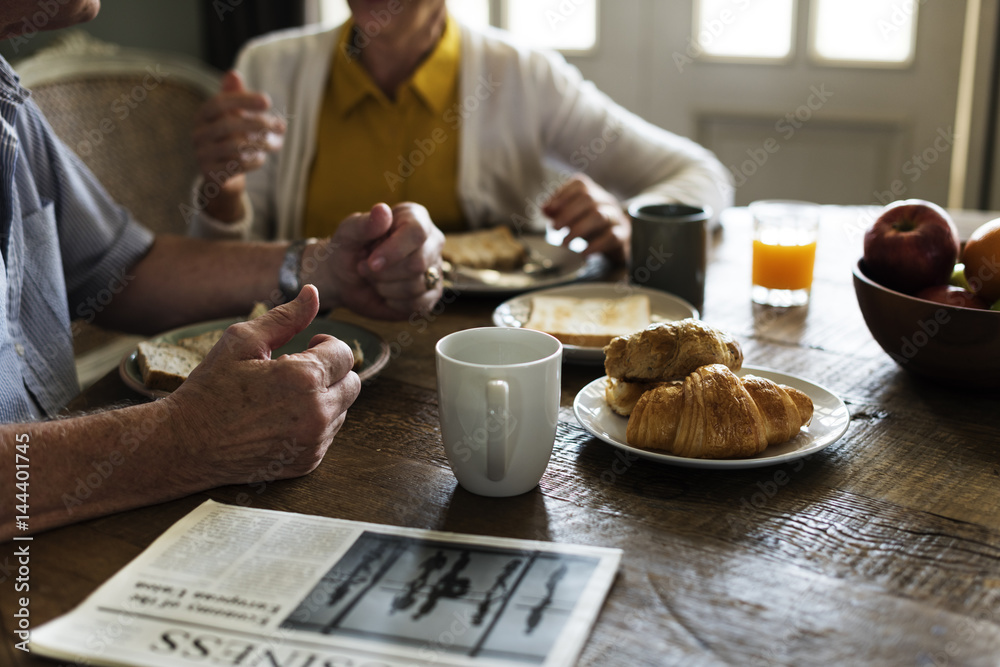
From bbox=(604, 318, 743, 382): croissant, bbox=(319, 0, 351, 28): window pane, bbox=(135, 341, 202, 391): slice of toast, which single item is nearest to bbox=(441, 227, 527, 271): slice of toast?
bbox=(135, 341, 202, 391): slice of toast

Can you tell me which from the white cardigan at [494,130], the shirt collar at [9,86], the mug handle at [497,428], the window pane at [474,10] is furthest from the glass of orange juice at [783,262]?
the window pane at [474,10]

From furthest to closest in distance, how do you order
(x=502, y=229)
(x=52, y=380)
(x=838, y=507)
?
(x=502, y=229) → (x=52, y=380) → (x=838, y=507)

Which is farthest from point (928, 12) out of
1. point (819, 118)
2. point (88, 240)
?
point (88, 240)

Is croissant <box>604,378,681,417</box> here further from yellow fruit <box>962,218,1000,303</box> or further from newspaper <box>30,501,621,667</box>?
yellow fruit <box>962,218,1000,303</box>

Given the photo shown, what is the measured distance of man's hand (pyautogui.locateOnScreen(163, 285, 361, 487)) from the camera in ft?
2.52

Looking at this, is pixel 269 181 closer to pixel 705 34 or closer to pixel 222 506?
pixel 222 506

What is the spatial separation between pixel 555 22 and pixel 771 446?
271 cm

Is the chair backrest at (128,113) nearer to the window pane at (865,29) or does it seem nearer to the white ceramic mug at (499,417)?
the white ceramic mug at (499,417)

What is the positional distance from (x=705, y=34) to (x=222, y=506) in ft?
9.04

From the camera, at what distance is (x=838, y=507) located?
73 centimetres

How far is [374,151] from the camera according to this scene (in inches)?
72.6

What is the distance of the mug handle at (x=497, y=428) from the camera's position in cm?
69

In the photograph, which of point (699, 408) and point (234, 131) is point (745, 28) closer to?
point (234, 131)

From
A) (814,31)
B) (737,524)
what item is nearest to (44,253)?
(737,524)
